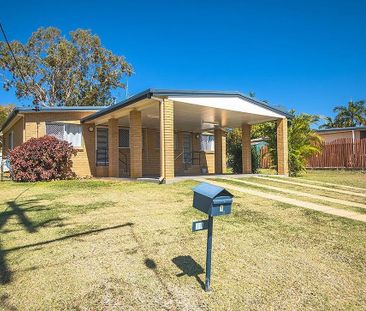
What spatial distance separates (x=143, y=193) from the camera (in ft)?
28.3

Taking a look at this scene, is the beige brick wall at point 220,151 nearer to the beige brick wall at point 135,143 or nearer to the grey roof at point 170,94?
the grey roof at point 170,94

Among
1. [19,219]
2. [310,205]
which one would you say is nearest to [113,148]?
[19,219]

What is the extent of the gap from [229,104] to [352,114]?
120 feet

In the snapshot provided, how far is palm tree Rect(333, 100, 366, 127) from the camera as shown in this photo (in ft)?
138

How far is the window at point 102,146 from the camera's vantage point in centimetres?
1648

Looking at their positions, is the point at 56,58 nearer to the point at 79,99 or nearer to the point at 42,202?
the point at 79,99

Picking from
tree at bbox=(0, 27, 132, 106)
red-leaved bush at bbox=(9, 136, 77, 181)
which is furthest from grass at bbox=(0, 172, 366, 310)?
tree at bbox=(0, 27, 132, 106)

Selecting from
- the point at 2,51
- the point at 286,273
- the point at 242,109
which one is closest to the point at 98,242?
the point at 286,273

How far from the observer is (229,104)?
1302 centimetres

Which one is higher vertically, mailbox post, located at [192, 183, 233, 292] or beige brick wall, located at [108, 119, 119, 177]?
beige brick wall, located at [108, 119, 119, 177]

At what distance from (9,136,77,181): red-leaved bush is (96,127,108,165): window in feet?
7.71

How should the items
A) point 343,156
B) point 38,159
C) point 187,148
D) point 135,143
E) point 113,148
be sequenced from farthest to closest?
point 343,156 → point 187,148 → point 113,148 → point 38,159 → point 135,143

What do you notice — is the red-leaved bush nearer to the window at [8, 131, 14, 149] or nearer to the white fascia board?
the white fascia board

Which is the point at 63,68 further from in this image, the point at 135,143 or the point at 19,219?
the point at 19,219
